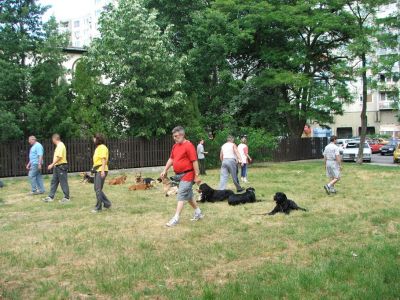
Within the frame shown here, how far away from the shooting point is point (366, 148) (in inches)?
1412

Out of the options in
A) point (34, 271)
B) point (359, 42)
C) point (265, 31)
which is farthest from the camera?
point (265, 31)

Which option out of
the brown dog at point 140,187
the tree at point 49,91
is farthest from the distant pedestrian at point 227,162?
the tree at point 49,91

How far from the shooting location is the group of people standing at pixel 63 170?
36.6 ft

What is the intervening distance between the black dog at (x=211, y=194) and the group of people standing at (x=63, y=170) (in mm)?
2408

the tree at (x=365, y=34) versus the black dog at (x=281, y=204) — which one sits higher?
the tree at (x=365, y=34)

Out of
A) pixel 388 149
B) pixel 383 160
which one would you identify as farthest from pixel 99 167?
pixel 388 149

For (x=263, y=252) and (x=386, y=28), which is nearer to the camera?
(x=263, y=252)

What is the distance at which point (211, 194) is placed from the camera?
12.5 metres

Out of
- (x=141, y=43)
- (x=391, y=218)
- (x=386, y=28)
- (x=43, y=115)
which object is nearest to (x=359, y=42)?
(x=386, y=28)

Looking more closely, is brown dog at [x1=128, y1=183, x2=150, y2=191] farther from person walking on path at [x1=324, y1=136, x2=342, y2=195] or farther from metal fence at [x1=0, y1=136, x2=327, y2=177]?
metal fence at [x1=0, y1=136, x2=327, y2=177]

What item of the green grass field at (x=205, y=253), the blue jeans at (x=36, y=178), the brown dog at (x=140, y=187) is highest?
the blue jeans at (x=36, y=178)

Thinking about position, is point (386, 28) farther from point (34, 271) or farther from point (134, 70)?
point (34, 271)

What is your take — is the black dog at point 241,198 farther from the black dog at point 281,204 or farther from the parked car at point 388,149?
the parked car at point 388,149

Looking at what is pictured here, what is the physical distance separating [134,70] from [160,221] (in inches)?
717
